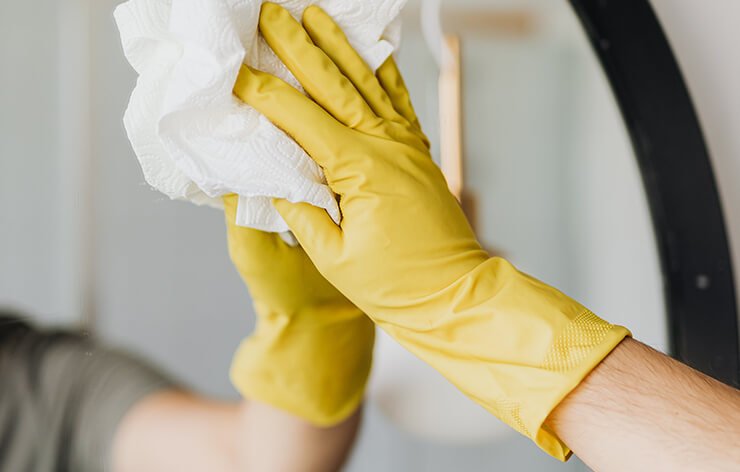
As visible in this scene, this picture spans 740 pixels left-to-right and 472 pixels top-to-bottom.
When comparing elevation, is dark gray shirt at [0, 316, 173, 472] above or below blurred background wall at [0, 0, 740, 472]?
below

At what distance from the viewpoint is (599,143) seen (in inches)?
39.7

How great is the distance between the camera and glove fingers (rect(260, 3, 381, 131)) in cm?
44

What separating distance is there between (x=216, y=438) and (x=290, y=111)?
1.53ft

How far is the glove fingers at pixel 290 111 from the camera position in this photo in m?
0.43

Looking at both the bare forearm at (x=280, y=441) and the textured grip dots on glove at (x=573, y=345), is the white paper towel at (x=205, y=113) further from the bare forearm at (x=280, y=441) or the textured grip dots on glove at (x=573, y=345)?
the bare forearm at (x=280, y=441)

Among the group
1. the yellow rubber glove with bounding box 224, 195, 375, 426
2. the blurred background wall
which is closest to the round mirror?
the blurred background wall

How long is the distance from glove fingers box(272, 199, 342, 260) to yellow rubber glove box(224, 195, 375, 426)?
0.18 meters

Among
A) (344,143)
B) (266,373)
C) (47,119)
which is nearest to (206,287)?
(266,373)

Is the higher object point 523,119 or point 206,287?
point 523,119

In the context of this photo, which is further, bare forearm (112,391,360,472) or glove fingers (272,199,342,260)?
bare forearm (112,391,360,472)

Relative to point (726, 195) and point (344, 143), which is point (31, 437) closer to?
point (344, 143)

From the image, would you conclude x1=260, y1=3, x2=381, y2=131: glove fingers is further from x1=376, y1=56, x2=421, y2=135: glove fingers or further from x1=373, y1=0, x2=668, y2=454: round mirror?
x1=373, y1=0, x2=668, y2=454: round mirror

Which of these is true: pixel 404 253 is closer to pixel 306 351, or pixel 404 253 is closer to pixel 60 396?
pixel 306 351

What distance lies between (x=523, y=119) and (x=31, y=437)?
2.48ft
